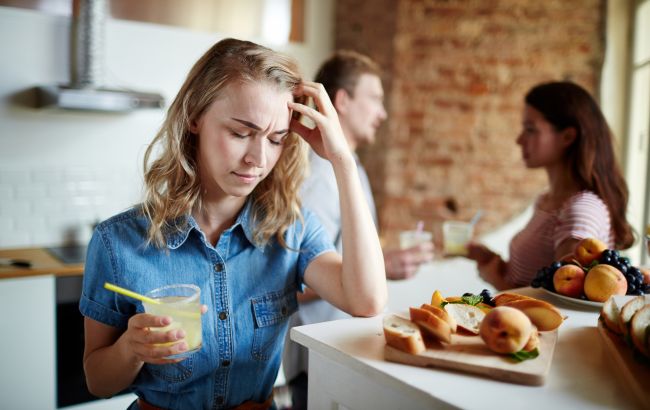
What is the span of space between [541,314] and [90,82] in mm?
2841

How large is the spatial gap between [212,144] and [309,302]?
0.87 meters

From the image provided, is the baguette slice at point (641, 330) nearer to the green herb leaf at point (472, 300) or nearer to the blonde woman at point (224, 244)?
the green herb leaf at point (472, 300)

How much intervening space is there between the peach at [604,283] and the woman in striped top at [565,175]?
0.46 meters

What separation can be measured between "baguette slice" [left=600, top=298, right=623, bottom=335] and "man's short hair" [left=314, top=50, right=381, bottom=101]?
5.17 feet

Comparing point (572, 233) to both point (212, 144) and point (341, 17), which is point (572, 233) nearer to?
point (212, 144)

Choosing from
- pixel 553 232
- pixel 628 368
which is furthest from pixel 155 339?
pixel 553 232

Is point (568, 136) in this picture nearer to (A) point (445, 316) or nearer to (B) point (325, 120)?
(B) point (325, 120)

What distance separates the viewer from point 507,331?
0.95 metres

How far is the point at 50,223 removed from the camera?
3316mm

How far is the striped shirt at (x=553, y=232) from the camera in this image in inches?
71.4

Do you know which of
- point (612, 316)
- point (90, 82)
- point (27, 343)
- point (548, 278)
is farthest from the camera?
point (90, 82)

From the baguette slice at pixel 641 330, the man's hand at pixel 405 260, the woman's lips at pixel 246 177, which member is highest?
the woman's lips at pixel 246 177

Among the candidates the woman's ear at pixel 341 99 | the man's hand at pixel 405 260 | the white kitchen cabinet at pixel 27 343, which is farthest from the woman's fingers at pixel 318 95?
the white kitchen cabinet at pixel 27 343

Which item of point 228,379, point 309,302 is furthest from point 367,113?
point 228,379
